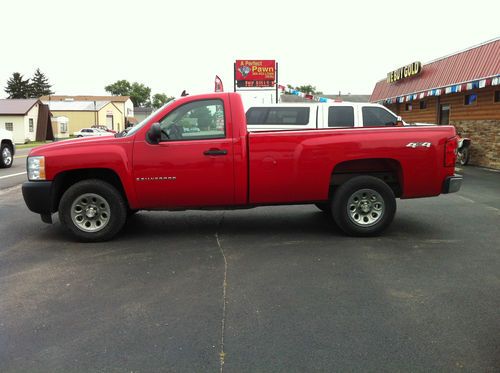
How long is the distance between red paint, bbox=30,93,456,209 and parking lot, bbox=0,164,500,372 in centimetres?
62

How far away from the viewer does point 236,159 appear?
591 cm

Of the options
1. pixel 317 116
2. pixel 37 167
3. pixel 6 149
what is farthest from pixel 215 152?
pixel 6 149

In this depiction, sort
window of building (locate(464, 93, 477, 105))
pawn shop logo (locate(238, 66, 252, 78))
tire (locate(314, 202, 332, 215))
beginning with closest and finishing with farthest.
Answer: tire (locate(314, 202, 332, 215)) < window of building (locate(464, 93, 477, 105)) < pawn shop logo (locate(238, 66, 252, 78))

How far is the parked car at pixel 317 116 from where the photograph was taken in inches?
441

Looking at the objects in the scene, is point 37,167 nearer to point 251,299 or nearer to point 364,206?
point 251,299

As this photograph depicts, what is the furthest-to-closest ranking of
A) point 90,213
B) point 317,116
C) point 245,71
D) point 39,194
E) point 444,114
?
point 245,71 < point 444,114 < point 317,116 < point 90,213 < point 39,194

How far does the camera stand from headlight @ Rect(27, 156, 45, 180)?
592 centimetres

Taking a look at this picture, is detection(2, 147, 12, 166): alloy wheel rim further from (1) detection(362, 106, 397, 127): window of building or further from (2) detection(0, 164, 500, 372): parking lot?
(1) detection(362, 106, 397, 127): window of building

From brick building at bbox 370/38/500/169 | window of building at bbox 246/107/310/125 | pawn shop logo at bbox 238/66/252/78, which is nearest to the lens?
window of building at bbox 246/107/310/125

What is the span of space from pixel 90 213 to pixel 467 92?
49.3ft

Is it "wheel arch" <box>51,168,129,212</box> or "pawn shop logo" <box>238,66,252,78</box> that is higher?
"pawn shop logo" <box>238,66,252,78</box>

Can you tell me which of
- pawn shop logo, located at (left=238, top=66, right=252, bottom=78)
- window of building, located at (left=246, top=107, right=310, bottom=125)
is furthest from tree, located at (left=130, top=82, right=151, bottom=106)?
window of building, located at (left=246, top=107, right=310, bottom=125)

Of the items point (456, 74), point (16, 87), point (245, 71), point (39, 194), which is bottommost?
point (39, 194)

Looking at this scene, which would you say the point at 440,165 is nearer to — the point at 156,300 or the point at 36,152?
the point at 156,300
